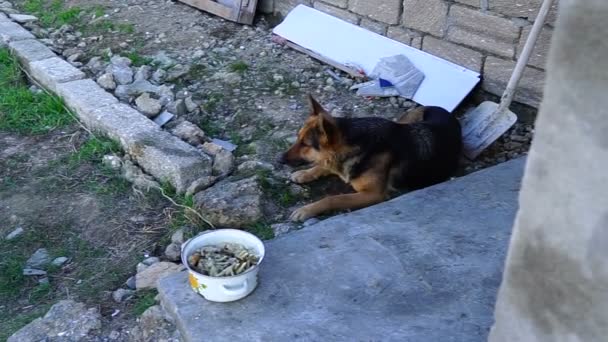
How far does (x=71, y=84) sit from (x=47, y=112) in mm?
317

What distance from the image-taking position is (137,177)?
4.42 meters

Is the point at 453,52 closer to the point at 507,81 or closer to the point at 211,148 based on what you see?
the point at 507,81

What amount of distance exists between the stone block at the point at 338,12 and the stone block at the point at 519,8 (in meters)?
1.46

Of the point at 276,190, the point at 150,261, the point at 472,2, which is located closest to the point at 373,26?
the point at 472,2

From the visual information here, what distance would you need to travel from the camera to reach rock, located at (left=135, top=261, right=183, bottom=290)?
350 cm

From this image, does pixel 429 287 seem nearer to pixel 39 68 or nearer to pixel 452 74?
pixel 452 74

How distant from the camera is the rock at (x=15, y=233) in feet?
13.0

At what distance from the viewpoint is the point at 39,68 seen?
19.0ft

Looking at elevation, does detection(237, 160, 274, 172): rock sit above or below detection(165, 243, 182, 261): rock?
above

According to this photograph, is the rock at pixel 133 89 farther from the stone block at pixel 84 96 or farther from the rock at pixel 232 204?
the rock at pixel 232 204

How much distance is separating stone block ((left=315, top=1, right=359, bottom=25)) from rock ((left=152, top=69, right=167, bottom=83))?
1616mm

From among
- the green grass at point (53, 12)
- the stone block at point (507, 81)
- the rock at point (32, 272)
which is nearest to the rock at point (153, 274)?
the rock at point (32, 272)

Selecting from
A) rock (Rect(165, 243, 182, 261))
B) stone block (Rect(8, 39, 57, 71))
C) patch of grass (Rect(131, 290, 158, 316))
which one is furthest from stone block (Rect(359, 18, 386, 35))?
patch of grass (Rect(131, 290, 158, 316))

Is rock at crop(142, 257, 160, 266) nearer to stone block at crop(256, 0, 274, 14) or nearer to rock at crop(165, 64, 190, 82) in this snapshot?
rock at crop(165, 64, 190, 82)
